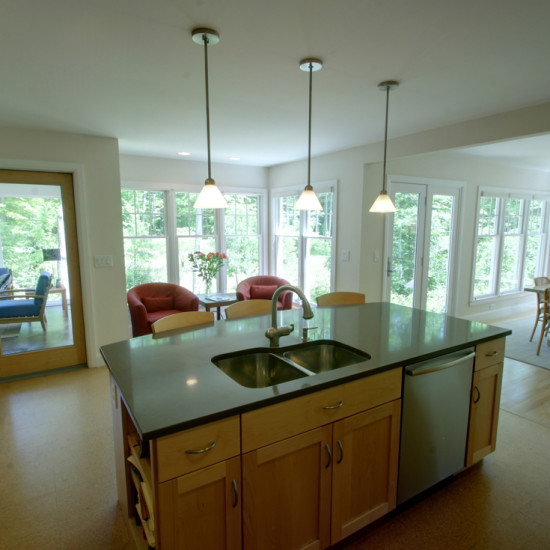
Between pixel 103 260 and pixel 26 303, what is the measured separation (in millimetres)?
877

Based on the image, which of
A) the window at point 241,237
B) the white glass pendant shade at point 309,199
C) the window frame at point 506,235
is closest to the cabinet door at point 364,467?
the white glass pendant shade at point 309,199

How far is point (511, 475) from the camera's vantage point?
2.29 meters

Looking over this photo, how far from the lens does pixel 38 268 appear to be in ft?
12.3

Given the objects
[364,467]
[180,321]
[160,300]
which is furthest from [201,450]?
[160,300]

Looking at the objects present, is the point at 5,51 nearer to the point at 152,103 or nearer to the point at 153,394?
the point at 152,103

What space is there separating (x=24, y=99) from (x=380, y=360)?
3.04 metres

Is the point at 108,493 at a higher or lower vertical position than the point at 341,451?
lower

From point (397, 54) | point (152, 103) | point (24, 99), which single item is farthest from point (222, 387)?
point (24, 99)

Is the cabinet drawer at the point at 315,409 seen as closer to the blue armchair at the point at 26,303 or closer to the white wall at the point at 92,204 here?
the white wall at the point at 92,204

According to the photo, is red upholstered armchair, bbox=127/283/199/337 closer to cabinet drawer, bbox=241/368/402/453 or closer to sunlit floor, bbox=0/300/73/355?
sunlit floor, bbox=0/300/73/355

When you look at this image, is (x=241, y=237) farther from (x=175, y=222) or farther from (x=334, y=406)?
(x=334, y=406)

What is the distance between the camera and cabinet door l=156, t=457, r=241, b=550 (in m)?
1.22

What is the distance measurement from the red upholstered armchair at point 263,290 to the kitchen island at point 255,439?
260cm

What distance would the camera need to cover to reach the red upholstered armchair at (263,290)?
479 centimetres
